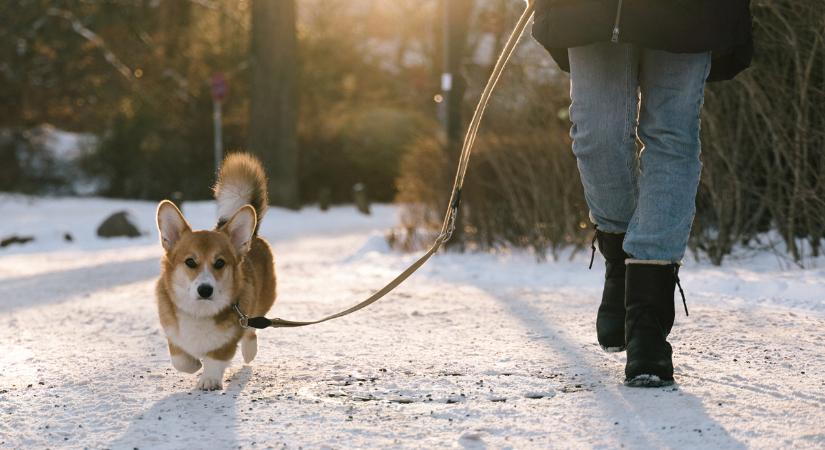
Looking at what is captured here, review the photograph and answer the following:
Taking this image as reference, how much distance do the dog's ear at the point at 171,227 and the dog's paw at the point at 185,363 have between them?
45cm

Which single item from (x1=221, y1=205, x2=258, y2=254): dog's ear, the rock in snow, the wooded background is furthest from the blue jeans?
the rock in snow

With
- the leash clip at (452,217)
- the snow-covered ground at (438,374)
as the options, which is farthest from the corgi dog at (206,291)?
the leash clip at (452,217)

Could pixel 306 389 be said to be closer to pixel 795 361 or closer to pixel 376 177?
pixel 795 361

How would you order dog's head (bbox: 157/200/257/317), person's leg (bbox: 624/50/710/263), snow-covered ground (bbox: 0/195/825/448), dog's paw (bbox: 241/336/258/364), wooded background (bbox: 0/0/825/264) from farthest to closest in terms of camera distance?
wooded background (bbox: 0/0/825/264) → dog's paw (bbox: 241/336/258/364) → dog's head (bbox: 157/200/257/317) → person's leg (bbox: 624/50/710/263) → snow-covered ground (bbox: 0/195/825/448)

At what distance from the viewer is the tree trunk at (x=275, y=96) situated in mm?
17031

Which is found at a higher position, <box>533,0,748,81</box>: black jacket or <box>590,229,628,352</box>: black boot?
<box>533,0,748,81</box>: black jacket

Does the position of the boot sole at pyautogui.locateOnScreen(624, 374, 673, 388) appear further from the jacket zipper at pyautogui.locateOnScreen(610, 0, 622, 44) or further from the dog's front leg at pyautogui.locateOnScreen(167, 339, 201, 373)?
the dog's front leg at pyautogui.locateOnScreen(167, 339, 201, 373)

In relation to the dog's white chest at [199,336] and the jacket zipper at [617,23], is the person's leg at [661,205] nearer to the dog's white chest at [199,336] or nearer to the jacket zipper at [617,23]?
the jacket zipper at [617,23]

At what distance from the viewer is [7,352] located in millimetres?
4262

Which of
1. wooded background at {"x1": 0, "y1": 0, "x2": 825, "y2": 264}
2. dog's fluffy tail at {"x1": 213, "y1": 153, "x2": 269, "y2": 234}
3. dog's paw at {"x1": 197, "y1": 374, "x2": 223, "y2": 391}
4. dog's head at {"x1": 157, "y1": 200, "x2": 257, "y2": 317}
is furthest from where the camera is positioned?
wooded background at {"x1": 0, "y1": 0, "x2": 825, "y2": 264}

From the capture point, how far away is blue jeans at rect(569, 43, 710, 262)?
3.19m

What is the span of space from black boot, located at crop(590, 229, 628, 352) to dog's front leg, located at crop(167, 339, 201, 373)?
1.48 m

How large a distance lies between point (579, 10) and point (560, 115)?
15.9 ft

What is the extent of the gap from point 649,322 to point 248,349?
162 cm
